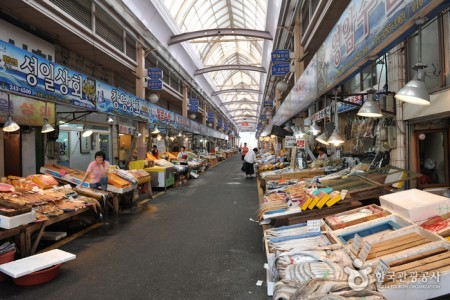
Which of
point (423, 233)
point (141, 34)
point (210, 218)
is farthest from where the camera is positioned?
point (141, 34)

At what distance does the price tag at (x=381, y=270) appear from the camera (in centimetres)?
252

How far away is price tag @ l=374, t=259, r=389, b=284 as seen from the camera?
252cm

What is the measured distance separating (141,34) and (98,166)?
28.6 ft

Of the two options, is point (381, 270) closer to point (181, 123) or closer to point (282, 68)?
point (282, 68)

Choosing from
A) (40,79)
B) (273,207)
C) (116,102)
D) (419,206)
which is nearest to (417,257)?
(419,206)

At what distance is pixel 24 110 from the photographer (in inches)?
359

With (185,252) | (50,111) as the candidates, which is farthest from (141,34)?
(185,252)

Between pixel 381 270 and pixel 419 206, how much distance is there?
4.29 ft

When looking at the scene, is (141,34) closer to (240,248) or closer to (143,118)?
(143,118)

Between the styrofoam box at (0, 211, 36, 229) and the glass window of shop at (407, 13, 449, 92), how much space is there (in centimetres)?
675

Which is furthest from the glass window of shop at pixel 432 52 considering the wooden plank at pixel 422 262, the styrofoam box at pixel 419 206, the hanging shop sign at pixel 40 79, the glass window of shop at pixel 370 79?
the hanging shop sign at pixel 40 79

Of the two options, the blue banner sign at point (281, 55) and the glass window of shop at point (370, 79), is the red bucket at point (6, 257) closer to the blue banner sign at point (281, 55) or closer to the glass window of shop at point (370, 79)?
the glass window of shop at point (370, 79)

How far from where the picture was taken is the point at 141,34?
47.4 ft

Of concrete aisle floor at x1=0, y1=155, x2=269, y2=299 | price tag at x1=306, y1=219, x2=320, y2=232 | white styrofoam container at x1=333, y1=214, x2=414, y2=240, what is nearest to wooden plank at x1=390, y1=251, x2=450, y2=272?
white styrofoam container at x1=333, y1=214, x2=414, y2=240
